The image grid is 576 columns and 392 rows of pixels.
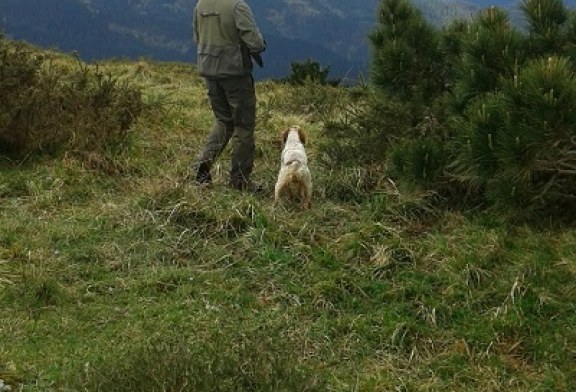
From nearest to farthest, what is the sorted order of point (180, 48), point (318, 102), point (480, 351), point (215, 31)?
point (480, 351)
point (215, 31)
point (318, 102)
point (180, 48)

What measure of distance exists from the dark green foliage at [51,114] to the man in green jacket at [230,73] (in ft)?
4.73

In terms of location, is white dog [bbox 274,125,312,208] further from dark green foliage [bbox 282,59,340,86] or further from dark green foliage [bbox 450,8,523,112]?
dark green foliage [bbox 282,59,340,86]

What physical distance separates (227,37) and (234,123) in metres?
0.83

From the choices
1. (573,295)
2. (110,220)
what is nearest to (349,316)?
(573,295)

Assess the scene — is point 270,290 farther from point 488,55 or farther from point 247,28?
point 247,28

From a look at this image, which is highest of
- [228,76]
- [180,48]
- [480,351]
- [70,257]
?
[228,76]

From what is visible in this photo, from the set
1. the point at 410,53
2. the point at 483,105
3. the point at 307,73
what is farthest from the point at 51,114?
the point at 307,73

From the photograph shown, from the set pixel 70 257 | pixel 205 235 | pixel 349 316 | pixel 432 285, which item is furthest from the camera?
pixel 205 235

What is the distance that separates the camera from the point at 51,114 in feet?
26.1

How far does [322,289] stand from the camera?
488cm

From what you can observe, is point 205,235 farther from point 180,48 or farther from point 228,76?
point 180,48

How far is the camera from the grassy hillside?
152 inches

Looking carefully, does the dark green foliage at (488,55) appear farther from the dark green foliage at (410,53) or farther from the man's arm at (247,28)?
the man's arm at (247,28)

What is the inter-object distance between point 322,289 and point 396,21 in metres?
2.98
